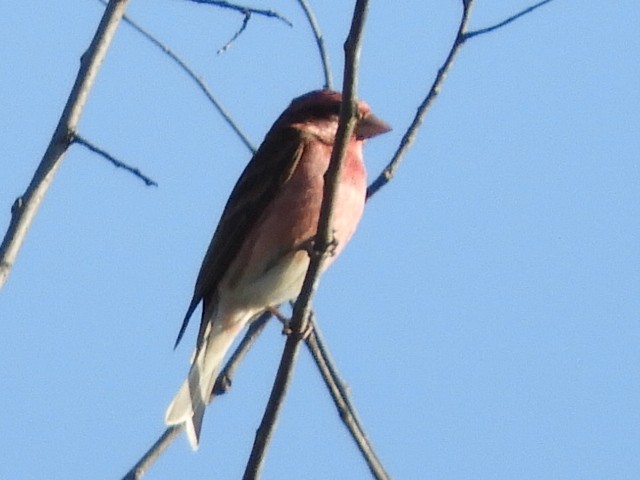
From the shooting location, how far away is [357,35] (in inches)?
146

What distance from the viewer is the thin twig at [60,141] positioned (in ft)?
13.9

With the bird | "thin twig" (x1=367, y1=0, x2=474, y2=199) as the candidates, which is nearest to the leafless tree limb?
"thin twig" (x1=367, y1=0, x2=474, y2=199)

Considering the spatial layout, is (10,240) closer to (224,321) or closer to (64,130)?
(64,130)

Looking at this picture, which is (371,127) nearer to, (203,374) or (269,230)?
(269,230)

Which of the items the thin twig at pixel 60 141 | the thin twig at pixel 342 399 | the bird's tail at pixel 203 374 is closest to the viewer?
the thin twig at pixel 60 141

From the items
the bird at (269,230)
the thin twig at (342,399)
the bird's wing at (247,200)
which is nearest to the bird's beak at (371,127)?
the bird at (269,230)

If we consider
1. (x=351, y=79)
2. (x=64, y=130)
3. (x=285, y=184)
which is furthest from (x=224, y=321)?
(x=351, y=79)

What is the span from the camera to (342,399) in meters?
4.62

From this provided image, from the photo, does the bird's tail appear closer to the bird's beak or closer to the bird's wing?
the bird's wing

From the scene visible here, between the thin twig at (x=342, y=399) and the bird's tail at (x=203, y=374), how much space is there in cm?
140

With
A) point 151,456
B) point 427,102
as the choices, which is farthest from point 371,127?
point 151,456

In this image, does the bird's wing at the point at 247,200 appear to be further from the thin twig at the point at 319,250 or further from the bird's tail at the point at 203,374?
the thin twig at the point at 319,250

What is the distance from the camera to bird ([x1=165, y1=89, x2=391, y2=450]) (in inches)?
242

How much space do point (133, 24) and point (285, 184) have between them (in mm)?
1260
